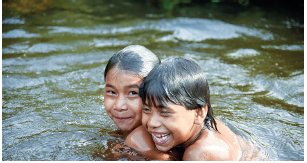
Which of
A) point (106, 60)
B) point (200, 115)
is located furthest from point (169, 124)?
point (106, 60)

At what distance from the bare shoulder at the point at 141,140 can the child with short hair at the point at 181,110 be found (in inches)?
7.3

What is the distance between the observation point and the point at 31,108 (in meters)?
4.66

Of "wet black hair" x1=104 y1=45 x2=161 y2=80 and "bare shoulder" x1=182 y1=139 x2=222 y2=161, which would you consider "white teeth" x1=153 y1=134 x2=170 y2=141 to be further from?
"wet black hair" x1=104 y1=45 x2=161 y2=80

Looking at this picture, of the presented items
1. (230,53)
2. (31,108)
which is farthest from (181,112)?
(230,53)

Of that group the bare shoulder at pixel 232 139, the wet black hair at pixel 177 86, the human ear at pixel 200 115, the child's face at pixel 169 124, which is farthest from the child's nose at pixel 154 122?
the bare shoulder at pixel 232 139

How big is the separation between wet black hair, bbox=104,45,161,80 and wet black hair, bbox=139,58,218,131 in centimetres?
39

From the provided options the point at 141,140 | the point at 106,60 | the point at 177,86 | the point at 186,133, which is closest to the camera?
the point at 177,86

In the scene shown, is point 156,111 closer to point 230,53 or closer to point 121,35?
point 230,53

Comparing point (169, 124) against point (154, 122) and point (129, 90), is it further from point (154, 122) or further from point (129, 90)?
point (129, 90)

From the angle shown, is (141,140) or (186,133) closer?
(186,133)

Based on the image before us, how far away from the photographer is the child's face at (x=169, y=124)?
298cm

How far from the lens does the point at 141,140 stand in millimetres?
3375

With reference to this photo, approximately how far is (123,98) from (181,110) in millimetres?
766

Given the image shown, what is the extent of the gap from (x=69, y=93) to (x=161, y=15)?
5.30m
